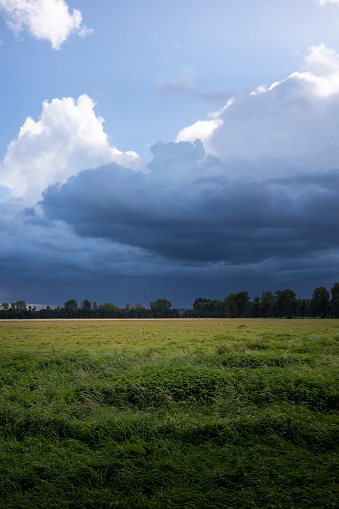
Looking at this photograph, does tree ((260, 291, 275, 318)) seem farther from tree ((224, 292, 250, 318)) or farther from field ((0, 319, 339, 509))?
field ((0, 319, 339, 509))

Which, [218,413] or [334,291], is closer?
[218,413]

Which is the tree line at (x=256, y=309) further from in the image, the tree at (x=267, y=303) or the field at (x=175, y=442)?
the field at (x=175, y=442)

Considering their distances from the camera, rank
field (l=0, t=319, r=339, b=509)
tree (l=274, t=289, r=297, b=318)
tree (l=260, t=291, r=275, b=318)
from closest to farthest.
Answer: field (l=0, t=319, r=339, b=509), tree (l=274, t=289, r=297, b=318), tree (l=260, t=291, r=275, b=318)

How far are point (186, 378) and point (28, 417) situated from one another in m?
5.83

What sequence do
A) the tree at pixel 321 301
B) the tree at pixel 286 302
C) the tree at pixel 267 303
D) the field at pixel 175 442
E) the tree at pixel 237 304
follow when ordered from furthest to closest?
1. the tree at pixel 237 304
2. the tree at pixel 267 303
3. the tree at pixel 286 302
4. the tree at pixel 321 301
5. the field at pixel 175 442

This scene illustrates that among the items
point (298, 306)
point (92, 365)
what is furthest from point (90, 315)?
point (92, 365)

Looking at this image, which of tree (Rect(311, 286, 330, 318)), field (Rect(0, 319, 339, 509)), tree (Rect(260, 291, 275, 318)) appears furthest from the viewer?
tree (Rect(260, 291, 275, 318))

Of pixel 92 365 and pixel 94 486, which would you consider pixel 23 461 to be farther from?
pixel 92 365

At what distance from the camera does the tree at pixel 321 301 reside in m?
146

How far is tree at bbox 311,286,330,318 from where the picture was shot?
146 metres

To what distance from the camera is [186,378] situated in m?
12.9

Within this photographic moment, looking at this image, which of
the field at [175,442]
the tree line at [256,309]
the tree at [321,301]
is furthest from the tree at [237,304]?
the field at [175,442]

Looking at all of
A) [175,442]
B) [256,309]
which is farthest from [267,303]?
[175,442]

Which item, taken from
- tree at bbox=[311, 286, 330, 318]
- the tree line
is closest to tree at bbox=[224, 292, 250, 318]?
the tree line
